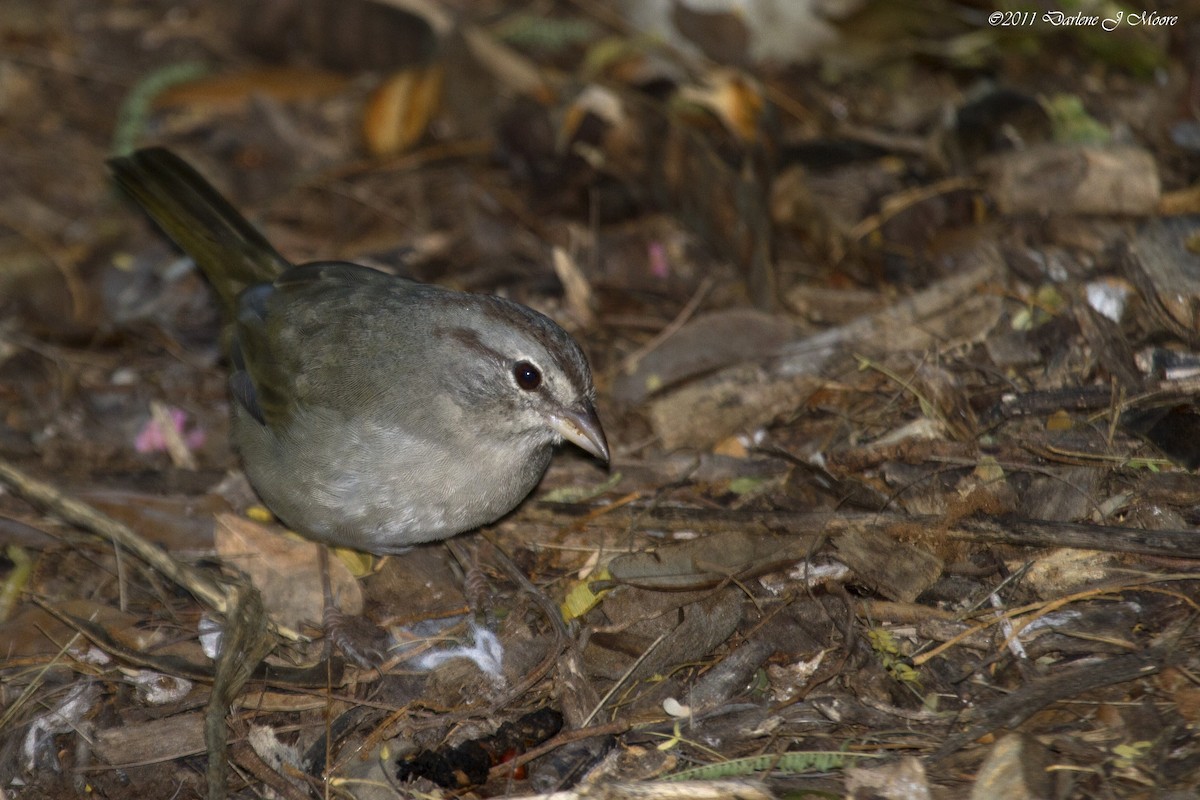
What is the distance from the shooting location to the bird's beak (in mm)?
4582

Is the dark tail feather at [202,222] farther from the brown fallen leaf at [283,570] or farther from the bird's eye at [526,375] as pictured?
the bird's eye at [526,375]

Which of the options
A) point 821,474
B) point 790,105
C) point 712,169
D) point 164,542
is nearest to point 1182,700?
point 821,474

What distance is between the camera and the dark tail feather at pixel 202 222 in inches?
227

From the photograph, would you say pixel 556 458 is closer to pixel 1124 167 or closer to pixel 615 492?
pixel 615 492

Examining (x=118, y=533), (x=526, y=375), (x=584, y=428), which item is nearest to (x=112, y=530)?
(x=118, y=533)

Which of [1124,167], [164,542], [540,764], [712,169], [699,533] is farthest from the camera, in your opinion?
[712,169]

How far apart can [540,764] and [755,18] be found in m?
4.99

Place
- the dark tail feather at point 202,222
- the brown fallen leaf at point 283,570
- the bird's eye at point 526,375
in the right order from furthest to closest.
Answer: the dark tail feather at point 202,222 < the brown fallen leaf at point 283,570 < the bird's eye at point 526,375

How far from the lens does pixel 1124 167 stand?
5797mm

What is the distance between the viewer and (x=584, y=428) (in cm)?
458

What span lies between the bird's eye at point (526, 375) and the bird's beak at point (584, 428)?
0.15 m

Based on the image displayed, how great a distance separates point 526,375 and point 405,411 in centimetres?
54

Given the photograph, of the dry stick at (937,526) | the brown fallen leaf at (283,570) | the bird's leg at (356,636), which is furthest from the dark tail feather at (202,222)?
the dry stick at (937,526)

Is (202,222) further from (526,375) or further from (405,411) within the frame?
(526,375)
